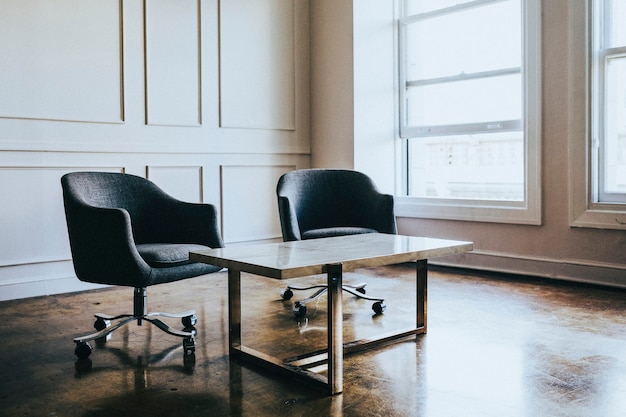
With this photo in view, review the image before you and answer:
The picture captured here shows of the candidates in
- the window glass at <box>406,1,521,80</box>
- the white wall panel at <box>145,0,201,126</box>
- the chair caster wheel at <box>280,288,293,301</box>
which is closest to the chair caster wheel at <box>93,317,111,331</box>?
the chair caster wheel at <box>280,288,293,301</box>

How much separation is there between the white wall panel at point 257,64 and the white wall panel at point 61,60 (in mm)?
941

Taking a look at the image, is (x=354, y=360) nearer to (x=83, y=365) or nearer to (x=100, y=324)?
(x=83, y=365)

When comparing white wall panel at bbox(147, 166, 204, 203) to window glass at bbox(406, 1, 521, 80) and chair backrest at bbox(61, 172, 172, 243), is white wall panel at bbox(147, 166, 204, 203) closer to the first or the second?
chair backrest at bbox(61, 172, 172, 243)

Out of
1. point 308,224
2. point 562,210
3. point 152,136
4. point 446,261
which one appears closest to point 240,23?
point 152,136

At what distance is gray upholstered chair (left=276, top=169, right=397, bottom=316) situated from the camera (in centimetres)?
398

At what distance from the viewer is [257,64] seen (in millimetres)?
5379

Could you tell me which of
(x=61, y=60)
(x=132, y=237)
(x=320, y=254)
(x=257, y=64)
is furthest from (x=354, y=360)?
(x=257, y=64)

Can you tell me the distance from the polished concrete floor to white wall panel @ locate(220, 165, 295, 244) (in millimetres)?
1134

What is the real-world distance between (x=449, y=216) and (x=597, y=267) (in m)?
1.23

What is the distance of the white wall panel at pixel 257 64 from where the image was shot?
5.18 metres

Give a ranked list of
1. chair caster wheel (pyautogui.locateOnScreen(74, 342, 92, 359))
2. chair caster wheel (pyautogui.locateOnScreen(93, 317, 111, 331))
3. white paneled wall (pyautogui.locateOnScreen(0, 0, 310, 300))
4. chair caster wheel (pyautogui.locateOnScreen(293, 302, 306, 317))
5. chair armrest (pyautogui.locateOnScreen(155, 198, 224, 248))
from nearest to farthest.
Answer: chair caster wheel (pyautogui.locateOnScreen(74, 342, 92, 359)) → chair caster wheel (pyautogui.locateOnScreen(93, 317, 111, 331)) → chair armrest (pyautogui.locateOnScreen(155, 198, 224, 248)) → chair caster wheel (pyautogui.locateOnScreen(293, 302, 306, 317)) → white paneled wall (pyautogui.locateOnScreen(0, 0, 310, 300))

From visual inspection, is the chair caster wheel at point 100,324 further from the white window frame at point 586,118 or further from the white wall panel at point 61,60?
the white window frame at point 586,118

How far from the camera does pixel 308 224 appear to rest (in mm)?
4195

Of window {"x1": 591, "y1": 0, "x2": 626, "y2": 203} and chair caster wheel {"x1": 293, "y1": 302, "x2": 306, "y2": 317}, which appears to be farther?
window {"x1": 591, "y1": 0, "x2": 626, "y2": 203}
